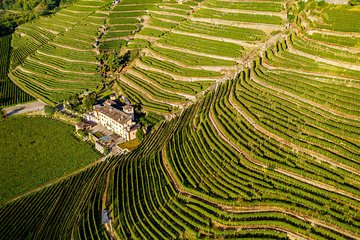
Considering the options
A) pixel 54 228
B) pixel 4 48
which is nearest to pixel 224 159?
pixel 54 228

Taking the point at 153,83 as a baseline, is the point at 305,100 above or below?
above

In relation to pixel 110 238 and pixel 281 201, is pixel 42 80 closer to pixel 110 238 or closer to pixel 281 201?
pixel 110 238

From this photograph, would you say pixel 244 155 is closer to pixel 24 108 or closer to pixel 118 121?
pixel 118 121

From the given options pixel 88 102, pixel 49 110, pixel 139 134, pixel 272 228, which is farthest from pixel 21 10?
pixel 272 228

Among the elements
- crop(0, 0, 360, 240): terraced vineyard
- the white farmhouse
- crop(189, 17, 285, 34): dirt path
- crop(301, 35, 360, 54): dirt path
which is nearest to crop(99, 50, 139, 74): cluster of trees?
crop(0, 0, 360, 240): terraced vineyard

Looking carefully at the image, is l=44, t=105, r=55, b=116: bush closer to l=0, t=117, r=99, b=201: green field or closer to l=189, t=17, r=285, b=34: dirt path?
A: l=0, t=117, r=99, b=201: green field

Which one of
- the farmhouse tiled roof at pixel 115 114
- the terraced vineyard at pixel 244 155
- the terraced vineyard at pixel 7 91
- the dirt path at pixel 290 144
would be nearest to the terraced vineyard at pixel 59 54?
the terraced vineyard at pixel 7 91
